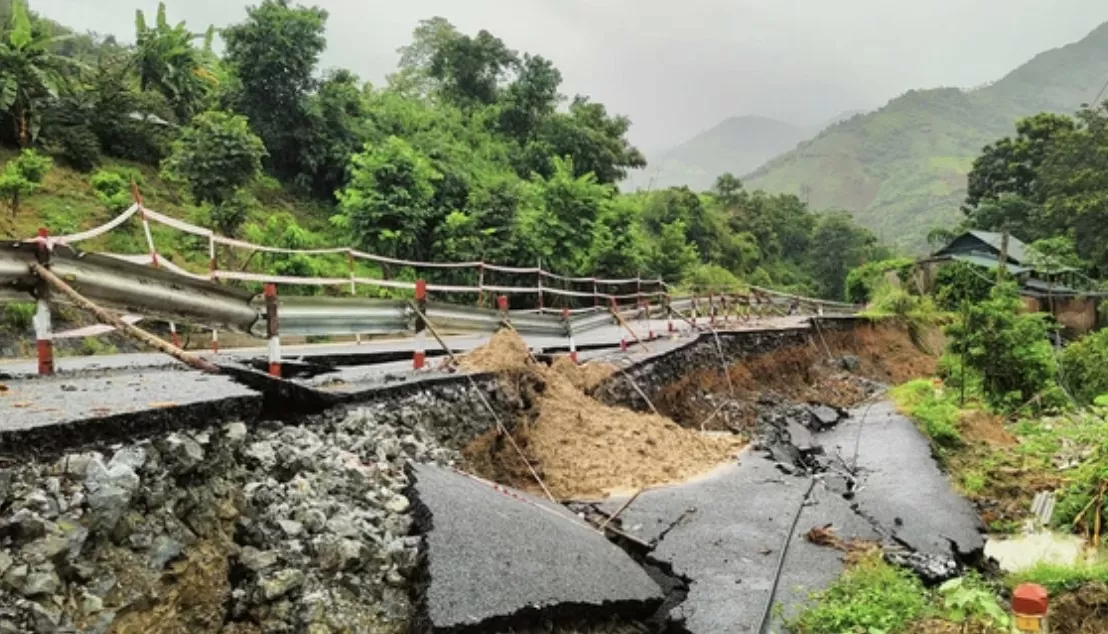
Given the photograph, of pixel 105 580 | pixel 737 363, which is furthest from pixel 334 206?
pixel 105 580

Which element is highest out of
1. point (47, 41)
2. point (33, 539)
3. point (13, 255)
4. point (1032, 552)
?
point (47, 41)

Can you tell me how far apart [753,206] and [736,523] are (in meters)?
48.0

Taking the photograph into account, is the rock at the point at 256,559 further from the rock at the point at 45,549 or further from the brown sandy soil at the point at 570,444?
the brown sandy soil at the point at 570,444

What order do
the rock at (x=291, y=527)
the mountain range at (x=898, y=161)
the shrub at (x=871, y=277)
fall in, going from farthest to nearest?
the mountain range at (x=898, y=161), the shrub at (x=871, y=277), the rock at (x=291, y=527)

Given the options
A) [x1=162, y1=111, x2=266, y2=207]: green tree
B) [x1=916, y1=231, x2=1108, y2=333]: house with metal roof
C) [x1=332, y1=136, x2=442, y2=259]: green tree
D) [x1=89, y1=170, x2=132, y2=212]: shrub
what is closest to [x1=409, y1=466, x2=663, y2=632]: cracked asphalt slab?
[x1=332, y1=136, x2=442, y2=259]: green tree

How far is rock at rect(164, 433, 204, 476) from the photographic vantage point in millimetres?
3488

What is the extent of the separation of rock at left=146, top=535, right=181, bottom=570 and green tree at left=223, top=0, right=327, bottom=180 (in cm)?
2457

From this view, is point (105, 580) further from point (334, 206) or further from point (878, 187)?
point (878, 187)

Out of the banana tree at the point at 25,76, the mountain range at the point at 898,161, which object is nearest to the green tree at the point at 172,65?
the banana tree at the point at 25,76

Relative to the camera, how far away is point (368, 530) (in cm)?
415

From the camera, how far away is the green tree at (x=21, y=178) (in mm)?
15781

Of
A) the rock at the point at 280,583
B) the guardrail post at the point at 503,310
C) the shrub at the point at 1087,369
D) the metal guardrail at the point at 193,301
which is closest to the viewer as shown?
the rock at the point at 280,583

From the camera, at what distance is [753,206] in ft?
172

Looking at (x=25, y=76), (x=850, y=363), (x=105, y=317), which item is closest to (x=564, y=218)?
(x=850, y=363)
